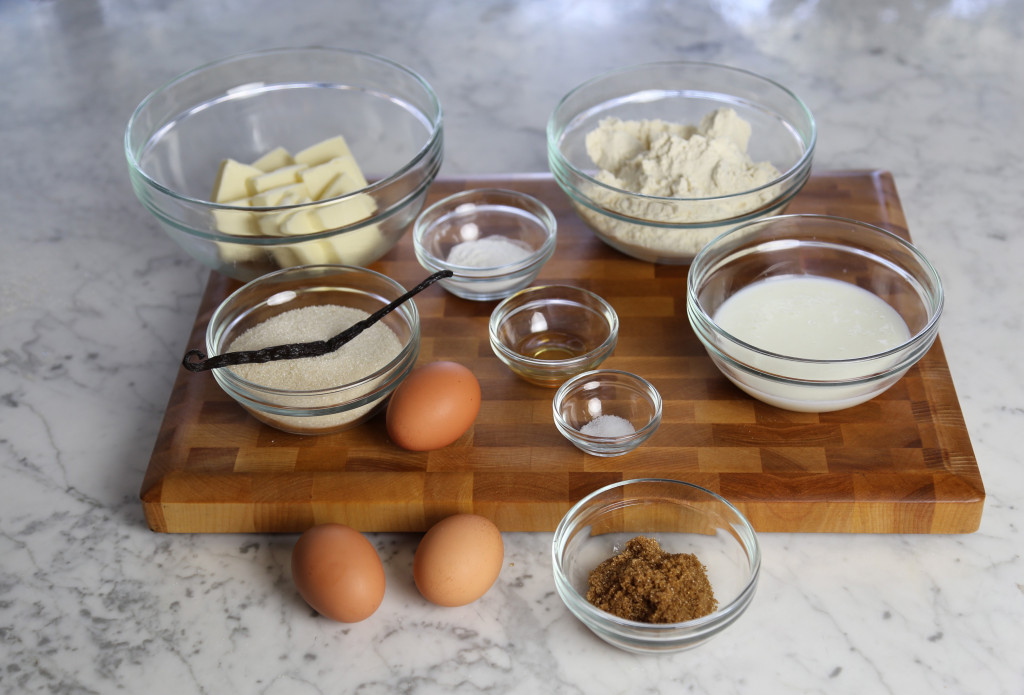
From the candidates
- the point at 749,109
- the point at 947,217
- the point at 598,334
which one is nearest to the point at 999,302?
the point at 947,217

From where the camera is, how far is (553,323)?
200 cm

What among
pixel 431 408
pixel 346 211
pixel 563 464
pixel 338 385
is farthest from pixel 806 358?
pixel 346 211

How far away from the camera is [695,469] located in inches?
66.4

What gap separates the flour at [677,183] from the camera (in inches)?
77.3

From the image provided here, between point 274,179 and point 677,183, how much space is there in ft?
2.90

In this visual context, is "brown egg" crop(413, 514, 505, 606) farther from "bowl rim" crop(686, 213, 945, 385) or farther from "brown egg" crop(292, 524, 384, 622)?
"bowl rim" crop(686, 213, 945, 385)

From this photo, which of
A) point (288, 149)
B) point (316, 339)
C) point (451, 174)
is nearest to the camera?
point (316, 339)

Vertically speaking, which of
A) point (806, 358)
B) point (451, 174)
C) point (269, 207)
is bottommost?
point (451, 174)

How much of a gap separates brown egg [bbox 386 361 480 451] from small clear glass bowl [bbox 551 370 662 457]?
17 cm

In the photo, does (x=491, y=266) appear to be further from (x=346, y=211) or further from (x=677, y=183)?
(x=677, y=183)

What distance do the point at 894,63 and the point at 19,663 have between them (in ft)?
9.40

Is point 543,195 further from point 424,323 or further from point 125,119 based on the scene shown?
point 125,119

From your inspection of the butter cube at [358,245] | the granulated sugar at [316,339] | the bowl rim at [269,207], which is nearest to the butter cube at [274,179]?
→ the bowl rim at [269,207]

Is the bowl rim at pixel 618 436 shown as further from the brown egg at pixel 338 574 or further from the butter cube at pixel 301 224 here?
the butter cube at pixel 301 224
